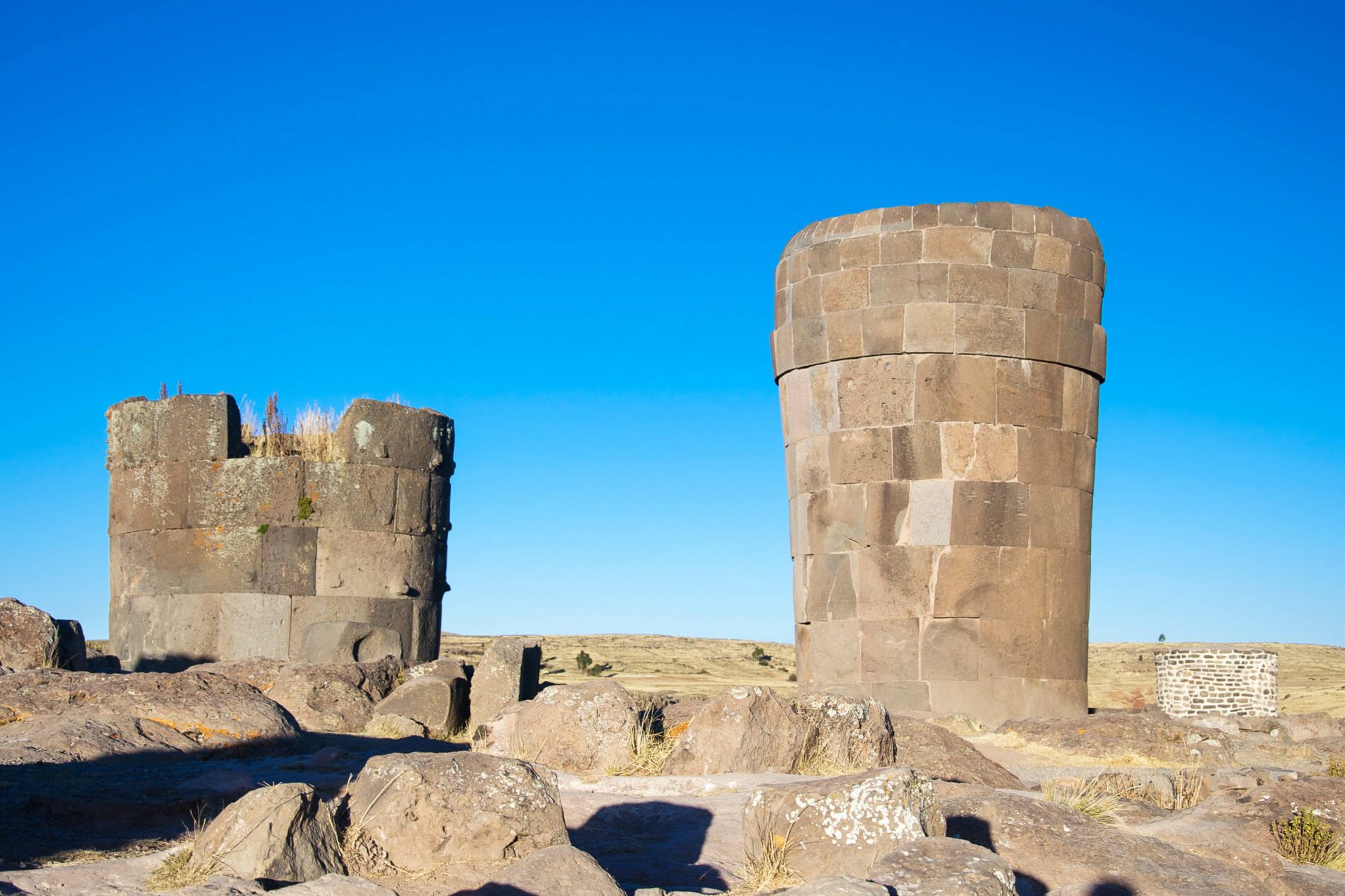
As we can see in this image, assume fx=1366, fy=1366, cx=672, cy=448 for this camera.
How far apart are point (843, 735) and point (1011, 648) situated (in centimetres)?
413

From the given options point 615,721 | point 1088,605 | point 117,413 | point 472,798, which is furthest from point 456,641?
point 472,798

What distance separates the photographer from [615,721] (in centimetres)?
812

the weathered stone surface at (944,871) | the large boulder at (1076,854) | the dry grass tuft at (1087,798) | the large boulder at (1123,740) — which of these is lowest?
the large boulder at (1123,740)

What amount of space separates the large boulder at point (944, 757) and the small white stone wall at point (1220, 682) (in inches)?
436

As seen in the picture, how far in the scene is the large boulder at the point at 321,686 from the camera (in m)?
10.2

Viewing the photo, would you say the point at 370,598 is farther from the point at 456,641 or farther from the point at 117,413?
the point at 456,641

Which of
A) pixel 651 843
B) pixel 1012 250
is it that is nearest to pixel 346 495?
pixel 1012 250

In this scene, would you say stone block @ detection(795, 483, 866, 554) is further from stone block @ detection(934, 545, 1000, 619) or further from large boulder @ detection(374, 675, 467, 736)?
large boulder @ detection(374, 675, 467, 736)

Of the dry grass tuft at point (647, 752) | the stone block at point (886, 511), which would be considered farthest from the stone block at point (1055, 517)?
the dry grass tuft at point (647, 752)

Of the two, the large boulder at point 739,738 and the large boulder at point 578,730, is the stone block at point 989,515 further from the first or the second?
the large boulder at point 578,730

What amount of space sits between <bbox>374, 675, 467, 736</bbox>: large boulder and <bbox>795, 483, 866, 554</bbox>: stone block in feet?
11.8

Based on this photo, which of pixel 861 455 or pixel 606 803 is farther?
pixel 861 455

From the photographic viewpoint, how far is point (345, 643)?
12.8 m

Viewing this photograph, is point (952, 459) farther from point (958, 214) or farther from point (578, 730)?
point (578, 730)
